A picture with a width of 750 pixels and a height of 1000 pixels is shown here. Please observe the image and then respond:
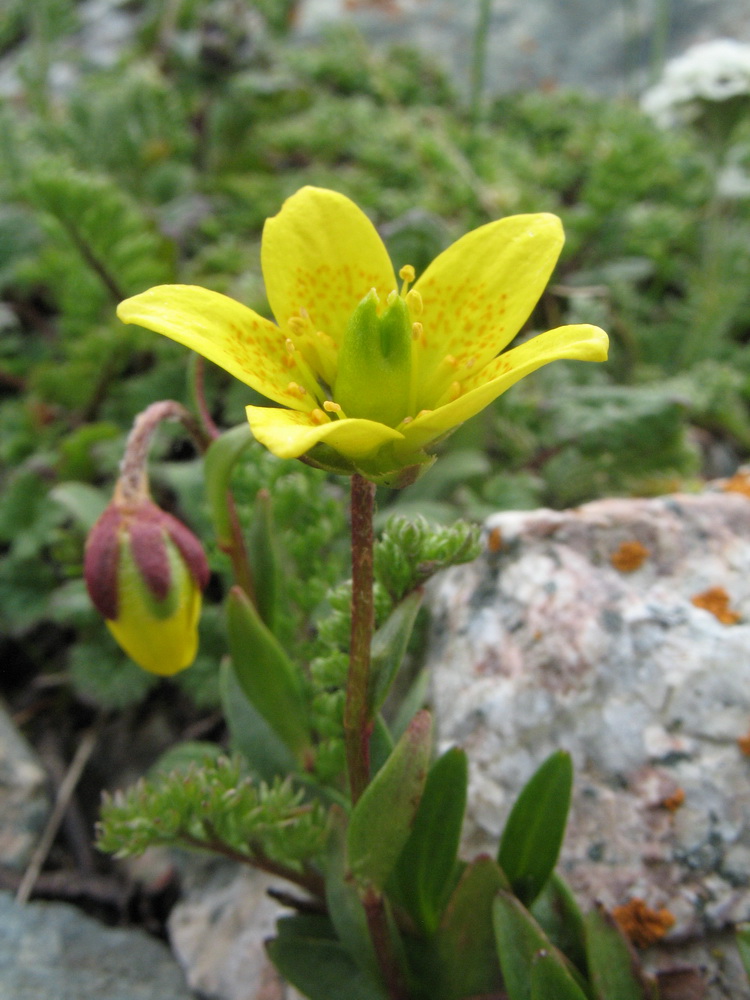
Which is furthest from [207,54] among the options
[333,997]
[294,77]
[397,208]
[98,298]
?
[333,997]

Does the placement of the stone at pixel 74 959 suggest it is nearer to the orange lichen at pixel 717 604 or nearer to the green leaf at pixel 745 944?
the green leaf at pixel 745 944

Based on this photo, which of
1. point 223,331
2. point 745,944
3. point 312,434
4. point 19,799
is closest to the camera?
point 312,434

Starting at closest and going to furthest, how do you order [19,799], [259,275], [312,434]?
[312,434]
[19,799]
[259,275]

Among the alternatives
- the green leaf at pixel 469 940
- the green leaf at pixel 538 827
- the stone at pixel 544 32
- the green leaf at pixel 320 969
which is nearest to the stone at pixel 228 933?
the green leaf at pixel 320 969

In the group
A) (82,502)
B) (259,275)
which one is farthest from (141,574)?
(259,275)

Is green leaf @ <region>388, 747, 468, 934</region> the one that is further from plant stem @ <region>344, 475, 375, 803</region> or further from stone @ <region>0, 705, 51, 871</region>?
stone @ <region>0, 705, 51, 871</region>

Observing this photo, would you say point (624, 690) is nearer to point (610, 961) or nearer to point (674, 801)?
point (674, 801)

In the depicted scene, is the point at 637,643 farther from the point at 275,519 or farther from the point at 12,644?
the point at 12,644
